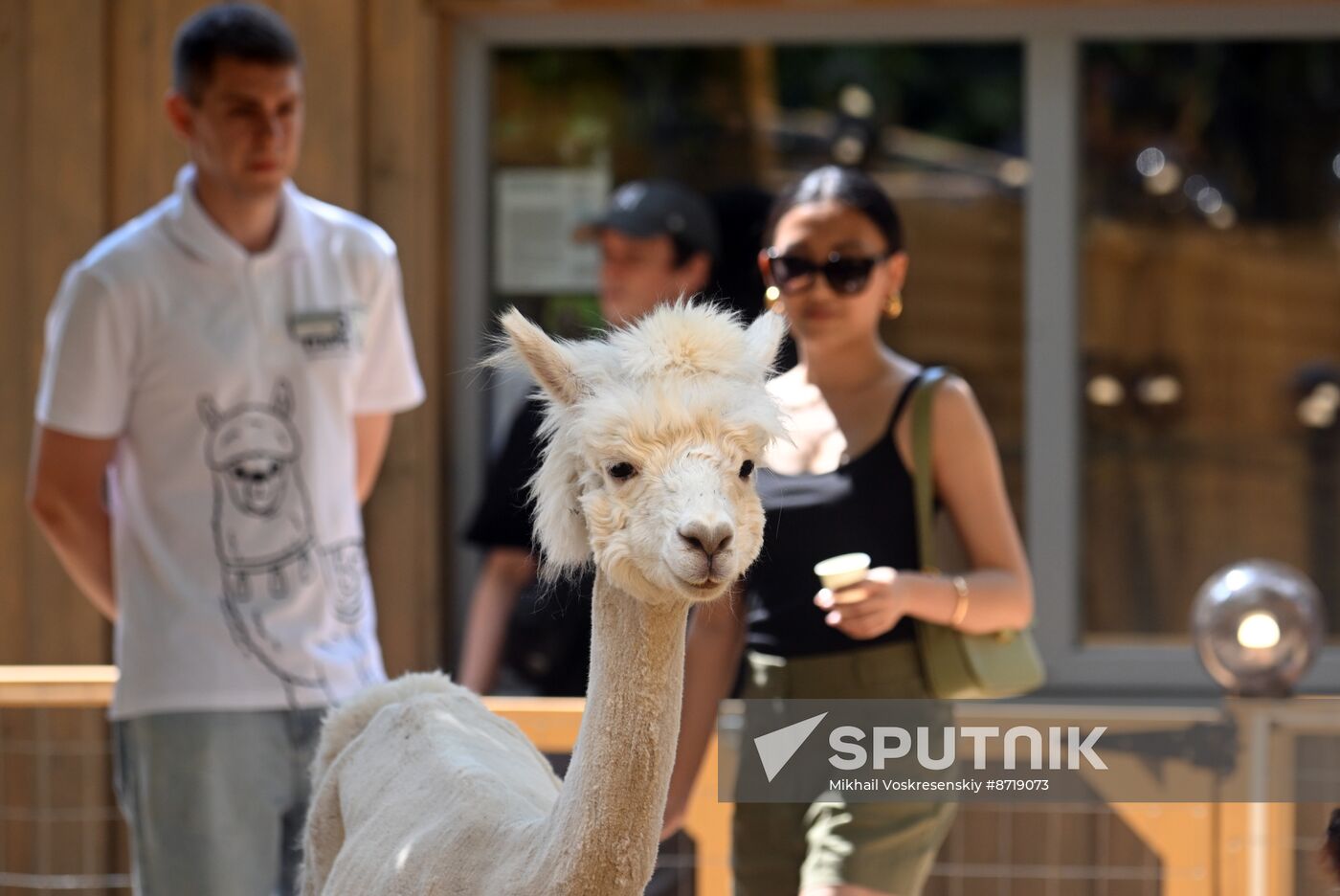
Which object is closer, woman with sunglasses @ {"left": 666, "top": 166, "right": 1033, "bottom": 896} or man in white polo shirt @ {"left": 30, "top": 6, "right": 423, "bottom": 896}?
woman with sunglasses @ {"left": 666, "top": 166, "right": 1033, "bottom": 896}

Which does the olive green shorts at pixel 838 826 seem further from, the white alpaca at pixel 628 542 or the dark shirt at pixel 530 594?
the dark shirt at pixel 530 594

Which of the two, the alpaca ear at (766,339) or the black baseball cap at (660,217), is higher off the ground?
the black baseball cap at (660,217)

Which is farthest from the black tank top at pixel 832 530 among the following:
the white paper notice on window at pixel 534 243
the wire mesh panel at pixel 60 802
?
the wire mesh panel at pixel 60 802

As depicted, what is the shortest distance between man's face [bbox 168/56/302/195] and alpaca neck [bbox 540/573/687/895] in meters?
1.59

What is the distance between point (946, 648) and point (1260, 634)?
113 centimetres

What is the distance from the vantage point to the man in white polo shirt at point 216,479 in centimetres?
324

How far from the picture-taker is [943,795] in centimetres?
283

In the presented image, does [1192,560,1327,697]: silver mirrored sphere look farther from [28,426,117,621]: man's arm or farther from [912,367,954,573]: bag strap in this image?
[28,426,117,621]: man's arm

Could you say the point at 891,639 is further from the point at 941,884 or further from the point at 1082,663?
the point at 1082,663

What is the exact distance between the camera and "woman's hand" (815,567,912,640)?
8.73ft

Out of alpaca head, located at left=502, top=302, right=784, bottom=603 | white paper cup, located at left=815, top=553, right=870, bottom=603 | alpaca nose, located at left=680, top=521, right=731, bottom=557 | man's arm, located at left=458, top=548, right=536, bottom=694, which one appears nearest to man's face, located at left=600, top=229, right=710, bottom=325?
man's arm, located at left=458, top=548, right=536, bottom=694

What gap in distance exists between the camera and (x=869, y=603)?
2.67 m

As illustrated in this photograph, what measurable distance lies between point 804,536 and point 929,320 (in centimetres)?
272

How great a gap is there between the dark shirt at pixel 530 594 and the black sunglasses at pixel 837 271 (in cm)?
120
